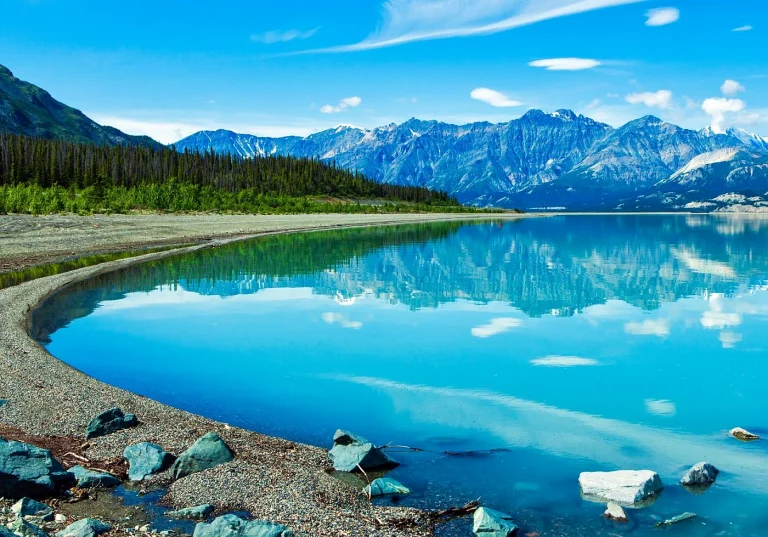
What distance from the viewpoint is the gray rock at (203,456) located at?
29.9ft

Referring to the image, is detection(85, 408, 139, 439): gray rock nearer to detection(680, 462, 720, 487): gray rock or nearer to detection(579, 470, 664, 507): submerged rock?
detection(579, 470, 664, 507): submerged rock

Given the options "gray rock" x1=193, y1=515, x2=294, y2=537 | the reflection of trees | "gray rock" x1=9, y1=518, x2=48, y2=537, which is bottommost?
the reflection of trees

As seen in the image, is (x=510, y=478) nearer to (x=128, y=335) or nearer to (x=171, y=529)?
(x=171, y=529)

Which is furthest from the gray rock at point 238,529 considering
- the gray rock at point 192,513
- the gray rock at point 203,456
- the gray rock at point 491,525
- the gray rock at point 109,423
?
the gray rock at point 109,423

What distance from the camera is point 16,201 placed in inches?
2552

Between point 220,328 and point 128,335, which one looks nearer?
point 128,335

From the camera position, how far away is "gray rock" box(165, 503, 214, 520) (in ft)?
25.7

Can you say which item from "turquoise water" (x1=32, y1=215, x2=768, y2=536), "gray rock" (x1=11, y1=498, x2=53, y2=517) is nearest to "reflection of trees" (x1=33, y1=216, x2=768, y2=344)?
"turquoise water" (x1=32, y1=215, x2=768, y2=536)

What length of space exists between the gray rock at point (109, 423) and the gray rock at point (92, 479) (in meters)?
1.76

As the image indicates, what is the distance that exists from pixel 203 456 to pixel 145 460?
2.69 feet

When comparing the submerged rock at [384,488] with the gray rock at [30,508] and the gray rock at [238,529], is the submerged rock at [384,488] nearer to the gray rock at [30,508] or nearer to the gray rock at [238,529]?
the gray rock at [238,529]

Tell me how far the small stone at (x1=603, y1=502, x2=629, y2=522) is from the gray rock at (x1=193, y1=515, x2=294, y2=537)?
A: 4.24 metres

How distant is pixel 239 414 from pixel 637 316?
17.4 m

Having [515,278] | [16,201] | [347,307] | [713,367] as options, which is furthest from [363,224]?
[713,367]
